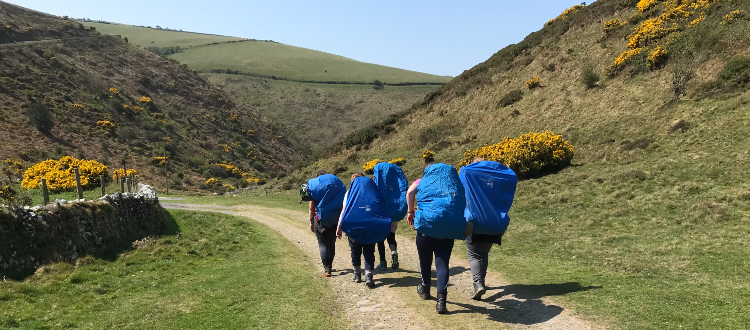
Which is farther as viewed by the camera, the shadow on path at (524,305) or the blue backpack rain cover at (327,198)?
the blue backpack rain cover at (327,198)

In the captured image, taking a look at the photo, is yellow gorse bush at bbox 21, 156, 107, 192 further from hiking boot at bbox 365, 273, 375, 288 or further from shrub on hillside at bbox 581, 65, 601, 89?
shrub on hillside at bbox 581, 65, 601, 89

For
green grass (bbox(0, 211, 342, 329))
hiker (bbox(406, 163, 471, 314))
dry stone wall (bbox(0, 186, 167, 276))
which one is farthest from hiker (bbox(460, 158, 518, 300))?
dry stone wall (bbox(0, 186, 167, 276))

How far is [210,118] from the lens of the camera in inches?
3007

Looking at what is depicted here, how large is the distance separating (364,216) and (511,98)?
33.1m

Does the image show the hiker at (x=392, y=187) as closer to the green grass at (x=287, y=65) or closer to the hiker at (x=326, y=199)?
the hiker at (x=326, y=199)

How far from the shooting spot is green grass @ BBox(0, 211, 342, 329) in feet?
22.4

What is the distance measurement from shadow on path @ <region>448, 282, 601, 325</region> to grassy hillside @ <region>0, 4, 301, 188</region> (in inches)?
1812

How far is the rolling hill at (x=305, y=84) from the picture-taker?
100 metres

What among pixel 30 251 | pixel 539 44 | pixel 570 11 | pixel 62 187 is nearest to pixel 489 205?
pixel 30 251

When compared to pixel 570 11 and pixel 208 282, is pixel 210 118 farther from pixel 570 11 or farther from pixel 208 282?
pixel 208 282

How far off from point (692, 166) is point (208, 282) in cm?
1748

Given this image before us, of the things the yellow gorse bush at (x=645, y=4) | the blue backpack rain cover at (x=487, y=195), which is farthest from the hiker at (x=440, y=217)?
the yellow gorse bush at (x=645, y=4)

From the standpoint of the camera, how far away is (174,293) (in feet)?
29.2

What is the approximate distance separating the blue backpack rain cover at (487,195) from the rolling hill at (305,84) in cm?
8182
